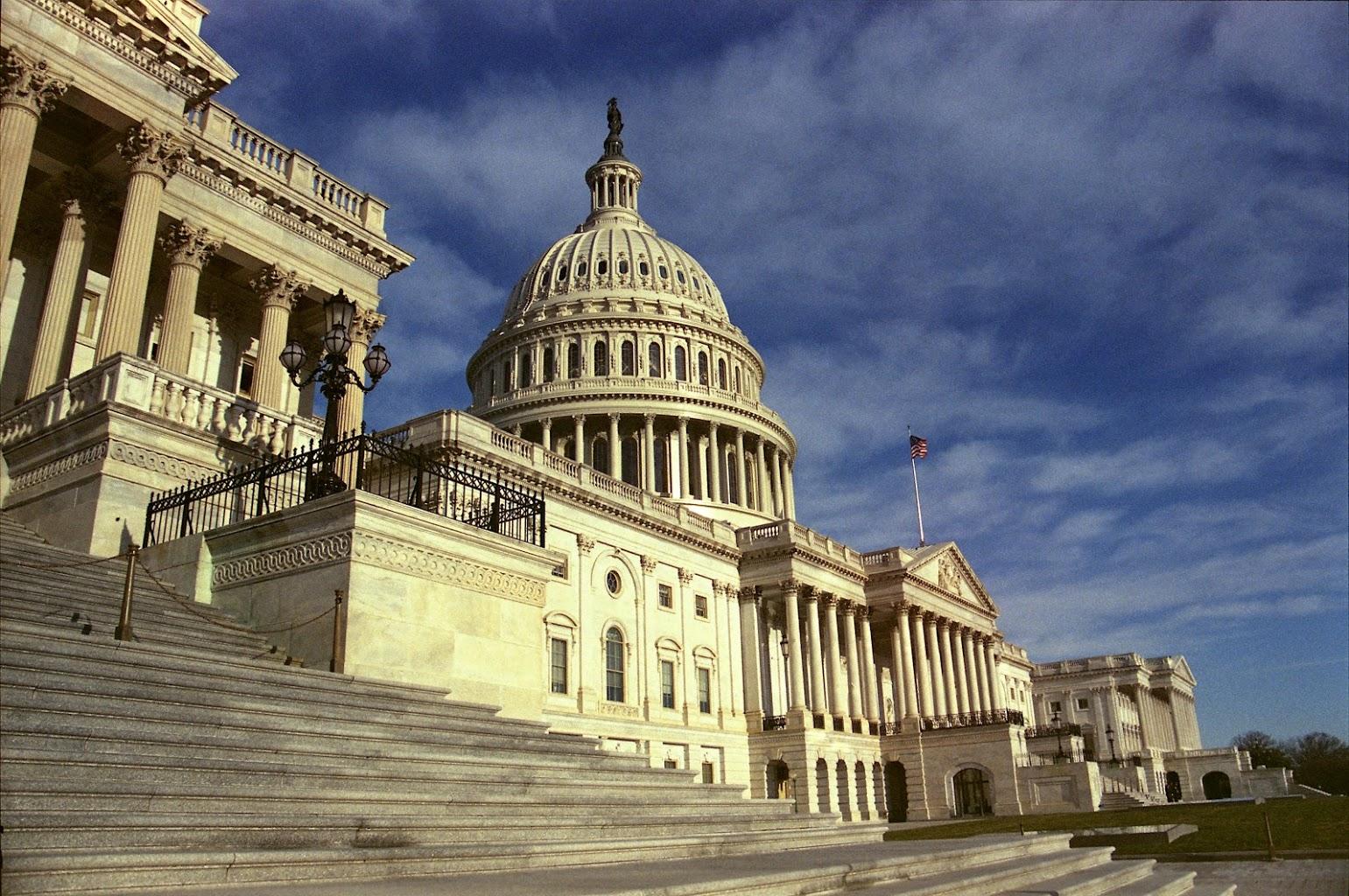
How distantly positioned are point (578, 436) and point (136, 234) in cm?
5801

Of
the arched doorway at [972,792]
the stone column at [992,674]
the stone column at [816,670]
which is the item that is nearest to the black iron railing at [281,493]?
the stone column at [816,670]

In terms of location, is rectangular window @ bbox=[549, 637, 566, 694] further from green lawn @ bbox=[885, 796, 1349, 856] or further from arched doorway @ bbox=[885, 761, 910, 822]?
arched doorway @ bbox=[885, 761, 910, 822]

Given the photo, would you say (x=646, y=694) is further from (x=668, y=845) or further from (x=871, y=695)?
(x=668, y=845)

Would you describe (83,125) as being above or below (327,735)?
above

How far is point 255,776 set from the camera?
9.07 metres

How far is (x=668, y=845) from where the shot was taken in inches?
420

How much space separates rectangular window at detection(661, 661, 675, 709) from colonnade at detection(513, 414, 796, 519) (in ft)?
81.8

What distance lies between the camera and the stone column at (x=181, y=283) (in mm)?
26031

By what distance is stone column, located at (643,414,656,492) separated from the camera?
8044cm

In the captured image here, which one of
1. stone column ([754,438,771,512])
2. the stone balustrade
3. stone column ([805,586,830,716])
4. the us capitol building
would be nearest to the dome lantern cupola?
the us capitol building

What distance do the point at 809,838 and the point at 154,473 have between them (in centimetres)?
1316

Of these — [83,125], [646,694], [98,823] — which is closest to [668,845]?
[98,823]

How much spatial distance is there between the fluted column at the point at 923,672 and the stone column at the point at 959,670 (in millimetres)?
5646

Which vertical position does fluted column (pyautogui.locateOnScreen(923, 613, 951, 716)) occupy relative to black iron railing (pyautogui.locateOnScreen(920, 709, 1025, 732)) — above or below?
above
